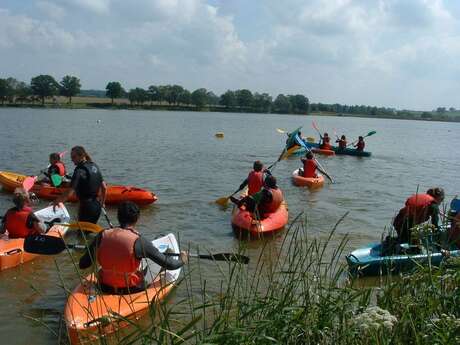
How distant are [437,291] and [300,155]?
824 inches

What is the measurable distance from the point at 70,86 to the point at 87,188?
3900 inches

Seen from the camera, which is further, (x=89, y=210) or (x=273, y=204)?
(x=273, y=204)

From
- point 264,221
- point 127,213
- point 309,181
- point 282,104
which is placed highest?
point 282,104

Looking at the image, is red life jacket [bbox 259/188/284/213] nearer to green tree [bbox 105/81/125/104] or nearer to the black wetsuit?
the black wetsuit

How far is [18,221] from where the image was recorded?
6.69 metres

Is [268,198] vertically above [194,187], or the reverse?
[268,198]

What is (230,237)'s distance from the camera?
898cm

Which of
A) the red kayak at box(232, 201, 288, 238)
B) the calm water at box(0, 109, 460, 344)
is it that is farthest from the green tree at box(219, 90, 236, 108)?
the red kayak at box(232, 201, 288, 238)

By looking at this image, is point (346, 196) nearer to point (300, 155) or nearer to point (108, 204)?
point (108, 204)

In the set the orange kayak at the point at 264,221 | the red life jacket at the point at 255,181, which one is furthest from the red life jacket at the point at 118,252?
the red life jacket at the point at 255,181

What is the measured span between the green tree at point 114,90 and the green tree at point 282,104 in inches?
1288

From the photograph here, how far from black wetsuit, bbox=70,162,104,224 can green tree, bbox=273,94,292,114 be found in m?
101

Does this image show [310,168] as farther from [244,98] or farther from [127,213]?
[244,98]

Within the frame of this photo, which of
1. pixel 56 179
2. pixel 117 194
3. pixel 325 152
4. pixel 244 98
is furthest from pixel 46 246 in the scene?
pixel 244 98
